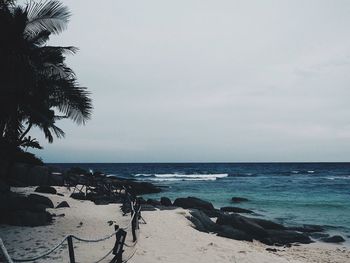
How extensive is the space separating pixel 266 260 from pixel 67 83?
945 cm

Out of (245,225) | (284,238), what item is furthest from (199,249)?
(284,238)

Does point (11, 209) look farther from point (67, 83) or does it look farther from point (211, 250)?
point (211, 250)

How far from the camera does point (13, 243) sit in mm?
10273

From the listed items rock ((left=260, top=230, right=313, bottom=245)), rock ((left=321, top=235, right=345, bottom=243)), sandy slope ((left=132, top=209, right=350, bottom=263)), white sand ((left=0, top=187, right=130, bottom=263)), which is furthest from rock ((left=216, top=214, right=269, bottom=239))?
white sand ((left=0, top=187, right=130, bottom=263))

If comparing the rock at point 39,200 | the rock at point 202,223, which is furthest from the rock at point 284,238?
the rock at point 39,200

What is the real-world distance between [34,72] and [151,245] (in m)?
7.31

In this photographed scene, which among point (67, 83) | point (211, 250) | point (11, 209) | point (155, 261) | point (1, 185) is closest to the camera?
point (155, 261)

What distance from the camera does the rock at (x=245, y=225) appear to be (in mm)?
16938

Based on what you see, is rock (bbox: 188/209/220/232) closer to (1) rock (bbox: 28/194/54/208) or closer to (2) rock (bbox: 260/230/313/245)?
(2) rock (bbox: 260/230/313/245)

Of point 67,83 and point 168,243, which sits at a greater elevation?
point 67,83

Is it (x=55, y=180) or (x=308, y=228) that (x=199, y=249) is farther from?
(x=55, y=180)

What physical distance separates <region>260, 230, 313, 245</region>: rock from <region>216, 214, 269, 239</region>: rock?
0.40m

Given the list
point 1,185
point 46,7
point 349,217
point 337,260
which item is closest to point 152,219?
point 1,185

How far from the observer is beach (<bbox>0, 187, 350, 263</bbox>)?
10047mm
